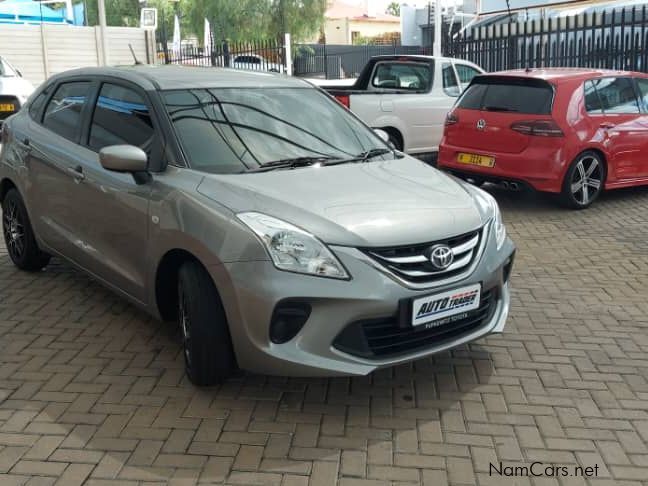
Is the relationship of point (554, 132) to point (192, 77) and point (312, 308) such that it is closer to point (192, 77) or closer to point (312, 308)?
point (192, 77)

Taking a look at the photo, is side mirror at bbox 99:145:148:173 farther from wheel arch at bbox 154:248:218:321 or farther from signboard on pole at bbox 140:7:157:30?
signboard on pole at bbox 140:7:157:30

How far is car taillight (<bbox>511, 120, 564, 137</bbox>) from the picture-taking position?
7.89 m

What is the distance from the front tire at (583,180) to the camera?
8070 mm

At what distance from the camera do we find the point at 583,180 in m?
8.22

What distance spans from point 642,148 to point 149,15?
60.3 feet

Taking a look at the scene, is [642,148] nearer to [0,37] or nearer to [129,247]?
[129,247]

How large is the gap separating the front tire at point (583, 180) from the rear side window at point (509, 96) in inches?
27.4

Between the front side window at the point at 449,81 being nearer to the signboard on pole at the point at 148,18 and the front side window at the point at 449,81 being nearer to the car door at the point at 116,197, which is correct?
the car door at the point at 116,197

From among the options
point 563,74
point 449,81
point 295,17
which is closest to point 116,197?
point 563,74

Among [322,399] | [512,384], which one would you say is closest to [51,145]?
[322,399]

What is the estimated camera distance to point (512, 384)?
397cm

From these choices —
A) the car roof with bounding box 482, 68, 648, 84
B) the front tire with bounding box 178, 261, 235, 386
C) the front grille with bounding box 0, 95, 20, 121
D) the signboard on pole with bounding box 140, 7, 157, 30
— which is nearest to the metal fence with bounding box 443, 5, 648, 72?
the car roof with bounding box 482, 68, 648, 84

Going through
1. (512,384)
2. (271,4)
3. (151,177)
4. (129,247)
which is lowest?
(512,384)

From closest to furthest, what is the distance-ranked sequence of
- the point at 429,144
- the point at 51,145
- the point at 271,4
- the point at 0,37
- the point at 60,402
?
the point at 60,402
the point at 51,145
the point at 429,144
the point at 0,37
the point at 271,4
